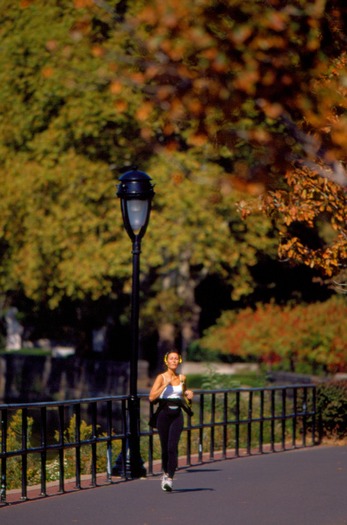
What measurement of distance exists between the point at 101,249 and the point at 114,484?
24760 mm

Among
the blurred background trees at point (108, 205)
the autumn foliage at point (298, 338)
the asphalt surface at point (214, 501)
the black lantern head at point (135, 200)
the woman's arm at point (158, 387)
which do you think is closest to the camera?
the asphalt surface at point (214, 501)

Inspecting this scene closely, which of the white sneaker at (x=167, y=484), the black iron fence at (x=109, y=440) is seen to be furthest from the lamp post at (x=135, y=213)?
the white sneaker at (x=167, y=484)

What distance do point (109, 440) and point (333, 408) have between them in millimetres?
6612

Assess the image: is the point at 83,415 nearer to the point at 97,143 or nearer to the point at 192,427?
the point at 97,143

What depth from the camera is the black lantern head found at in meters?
18.4

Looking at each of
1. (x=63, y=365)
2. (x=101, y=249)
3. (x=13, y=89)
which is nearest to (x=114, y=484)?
(x=101, y=249)

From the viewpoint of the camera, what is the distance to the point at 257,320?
125 feet

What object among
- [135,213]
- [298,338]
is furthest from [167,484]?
[298,338]

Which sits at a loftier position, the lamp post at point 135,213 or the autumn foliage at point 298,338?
the lamp post at point 135,213

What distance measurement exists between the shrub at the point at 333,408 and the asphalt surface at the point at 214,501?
3.80 metres

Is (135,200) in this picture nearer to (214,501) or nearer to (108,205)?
(214,501)

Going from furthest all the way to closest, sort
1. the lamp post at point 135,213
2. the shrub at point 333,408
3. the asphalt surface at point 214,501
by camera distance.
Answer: the shrub at point 333,408, the lamp post at point 135,213, the asphalt surface at point 214,501

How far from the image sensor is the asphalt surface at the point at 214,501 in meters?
13.5

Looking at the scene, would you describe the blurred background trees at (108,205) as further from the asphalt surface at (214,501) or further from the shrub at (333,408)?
the asphalt surface at (214,501)
